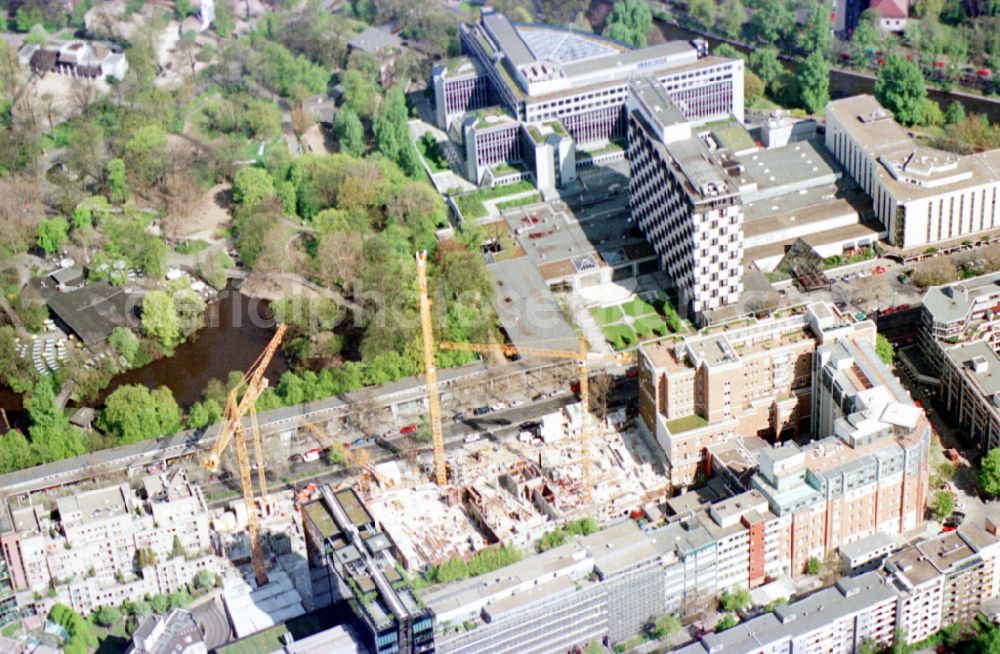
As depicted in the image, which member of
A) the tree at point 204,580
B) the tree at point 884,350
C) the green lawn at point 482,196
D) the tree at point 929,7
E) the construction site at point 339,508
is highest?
the tree at point 929,7

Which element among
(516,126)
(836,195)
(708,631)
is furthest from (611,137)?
(708,631)

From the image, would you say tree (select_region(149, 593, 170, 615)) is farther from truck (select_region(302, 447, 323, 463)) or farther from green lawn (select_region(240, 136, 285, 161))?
green lawn (select_region(240, 136, 285, 161))

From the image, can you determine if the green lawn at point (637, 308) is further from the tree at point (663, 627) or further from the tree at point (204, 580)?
the tree at point (204, 580)

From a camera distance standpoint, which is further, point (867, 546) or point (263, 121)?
point (263, 121)

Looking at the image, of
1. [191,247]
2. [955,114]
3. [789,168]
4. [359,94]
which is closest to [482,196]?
[359,94]

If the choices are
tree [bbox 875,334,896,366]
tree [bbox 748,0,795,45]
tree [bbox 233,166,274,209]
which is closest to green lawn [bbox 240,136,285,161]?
A: tree [bbox 233,166,274,209]

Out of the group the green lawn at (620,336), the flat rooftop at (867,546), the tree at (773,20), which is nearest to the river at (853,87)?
the tree at (773,20)

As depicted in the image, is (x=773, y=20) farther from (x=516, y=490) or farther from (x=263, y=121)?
(x=516, y=490)
